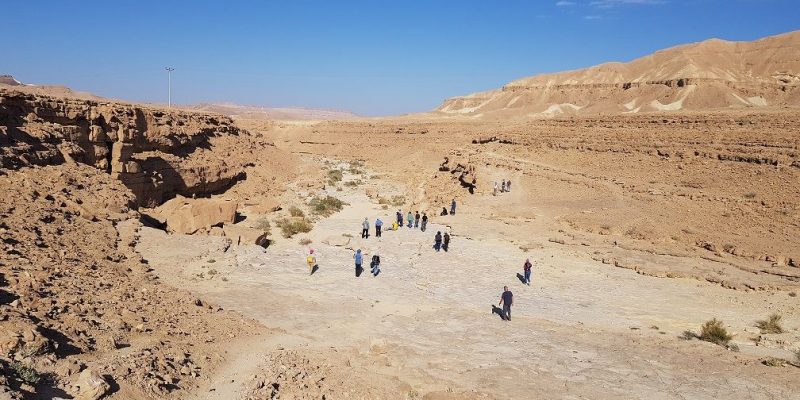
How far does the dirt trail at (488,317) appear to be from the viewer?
9273 mm

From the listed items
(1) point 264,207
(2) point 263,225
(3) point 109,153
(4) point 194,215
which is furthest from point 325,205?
(3) point 109,153

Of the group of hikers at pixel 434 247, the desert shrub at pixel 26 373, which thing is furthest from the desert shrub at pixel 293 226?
the desert shrub at pixel 26 373

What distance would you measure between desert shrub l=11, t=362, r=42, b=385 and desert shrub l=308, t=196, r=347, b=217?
66.9 feet

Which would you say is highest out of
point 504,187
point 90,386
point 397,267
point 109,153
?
point 109,153

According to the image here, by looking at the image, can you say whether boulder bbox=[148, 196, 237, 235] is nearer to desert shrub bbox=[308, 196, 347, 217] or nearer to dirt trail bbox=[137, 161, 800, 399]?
dirt trail bbox=[137, 161, 800, 399]

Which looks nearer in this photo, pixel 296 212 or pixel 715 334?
pixel 715 334

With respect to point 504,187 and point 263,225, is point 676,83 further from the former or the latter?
point 263,225

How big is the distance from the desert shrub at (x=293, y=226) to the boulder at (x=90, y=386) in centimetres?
1502

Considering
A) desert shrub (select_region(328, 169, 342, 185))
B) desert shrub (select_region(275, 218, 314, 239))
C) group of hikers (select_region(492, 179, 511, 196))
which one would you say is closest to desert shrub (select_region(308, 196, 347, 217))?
desert shrub (select_region(275, 218, 314, 239))

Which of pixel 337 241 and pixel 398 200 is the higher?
pixel 398 200

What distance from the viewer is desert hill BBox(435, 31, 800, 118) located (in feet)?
212

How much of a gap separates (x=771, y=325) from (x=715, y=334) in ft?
6.76

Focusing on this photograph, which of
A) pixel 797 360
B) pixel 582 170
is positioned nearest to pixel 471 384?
pixel 797 360

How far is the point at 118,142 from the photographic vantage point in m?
20.4
